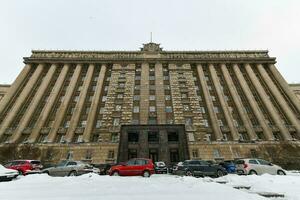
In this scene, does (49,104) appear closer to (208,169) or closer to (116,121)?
(116,121)

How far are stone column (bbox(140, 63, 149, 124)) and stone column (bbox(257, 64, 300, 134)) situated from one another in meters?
28.0

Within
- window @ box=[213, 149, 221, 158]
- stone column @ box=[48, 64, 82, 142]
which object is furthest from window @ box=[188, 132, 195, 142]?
stone column @ box=[48, 64, 82, 142]

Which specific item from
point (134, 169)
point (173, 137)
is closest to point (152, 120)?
point (173, 137)

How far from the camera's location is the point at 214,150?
34.2 metres

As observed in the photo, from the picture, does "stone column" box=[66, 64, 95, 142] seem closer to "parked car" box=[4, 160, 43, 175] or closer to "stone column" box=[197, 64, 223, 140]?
"parked car" box=[4, 160, 43, 175]

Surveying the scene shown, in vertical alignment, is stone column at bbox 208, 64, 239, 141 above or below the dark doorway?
above

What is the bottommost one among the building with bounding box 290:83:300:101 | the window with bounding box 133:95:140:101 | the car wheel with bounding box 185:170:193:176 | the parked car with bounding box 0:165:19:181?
the parked car with bounding box 0:165:19:181

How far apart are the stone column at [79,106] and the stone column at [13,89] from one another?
14634 millimetres

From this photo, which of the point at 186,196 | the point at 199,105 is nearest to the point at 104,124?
the point at 199,105

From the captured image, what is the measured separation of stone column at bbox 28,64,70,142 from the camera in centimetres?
3734

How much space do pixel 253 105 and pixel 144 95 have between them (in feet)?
74.9

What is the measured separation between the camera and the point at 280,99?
1676 inches

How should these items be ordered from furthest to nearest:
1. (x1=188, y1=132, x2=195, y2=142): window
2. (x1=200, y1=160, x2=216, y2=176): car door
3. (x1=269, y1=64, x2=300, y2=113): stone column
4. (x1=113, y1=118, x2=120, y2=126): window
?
1. (x1=269, y1=64, x2=300, y2=113): stone column
2. (x1=113, y1=118, x2=120, y2=126): window
3. (x1=188, y1=132, x2=195, y2=142): window
4. (x1=200, y1=160, x2=216, y2=176): car door

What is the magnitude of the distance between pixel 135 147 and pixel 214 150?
13569mm
